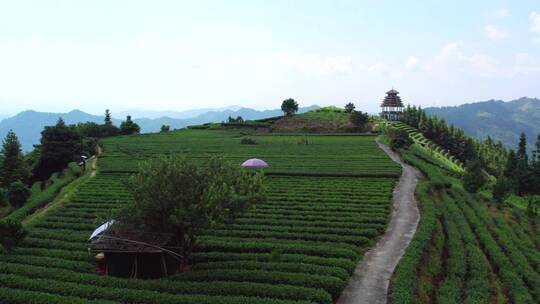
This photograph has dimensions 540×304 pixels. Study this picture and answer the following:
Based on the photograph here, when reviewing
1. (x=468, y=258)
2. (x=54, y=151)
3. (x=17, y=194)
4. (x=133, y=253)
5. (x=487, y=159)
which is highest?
(x=54, y=151)

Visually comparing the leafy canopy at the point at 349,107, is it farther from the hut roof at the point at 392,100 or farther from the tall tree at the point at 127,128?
the tall tree at the point at 127,128

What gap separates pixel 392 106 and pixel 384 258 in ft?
347

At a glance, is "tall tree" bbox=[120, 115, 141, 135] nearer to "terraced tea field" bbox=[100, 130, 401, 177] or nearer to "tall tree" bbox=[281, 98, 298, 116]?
"terraced tea field" bbox=[100, 130, 401, 177]

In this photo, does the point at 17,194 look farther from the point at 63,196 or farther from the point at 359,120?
the point at 359,120

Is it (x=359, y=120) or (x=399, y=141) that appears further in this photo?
(x=359, y=120)

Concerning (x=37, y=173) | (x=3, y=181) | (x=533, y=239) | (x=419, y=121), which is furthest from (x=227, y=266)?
(x=419, y=121)

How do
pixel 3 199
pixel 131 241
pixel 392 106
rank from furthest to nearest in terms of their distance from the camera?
pixel 392 106, pixel 3 199, pixel 131 241

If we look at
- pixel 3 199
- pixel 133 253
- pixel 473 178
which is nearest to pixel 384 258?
pixel 133 253

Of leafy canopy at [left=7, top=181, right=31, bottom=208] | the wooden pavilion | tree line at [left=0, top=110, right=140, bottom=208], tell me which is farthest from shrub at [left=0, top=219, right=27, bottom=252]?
the wooden pavilion

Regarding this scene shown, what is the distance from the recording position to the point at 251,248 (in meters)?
25.6

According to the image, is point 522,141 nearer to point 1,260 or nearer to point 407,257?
point 407,257

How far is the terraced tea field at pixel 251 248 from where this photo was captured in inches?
780

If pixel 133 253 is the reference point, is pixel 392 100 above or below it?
above

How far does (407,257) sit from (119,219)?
15525 mm
